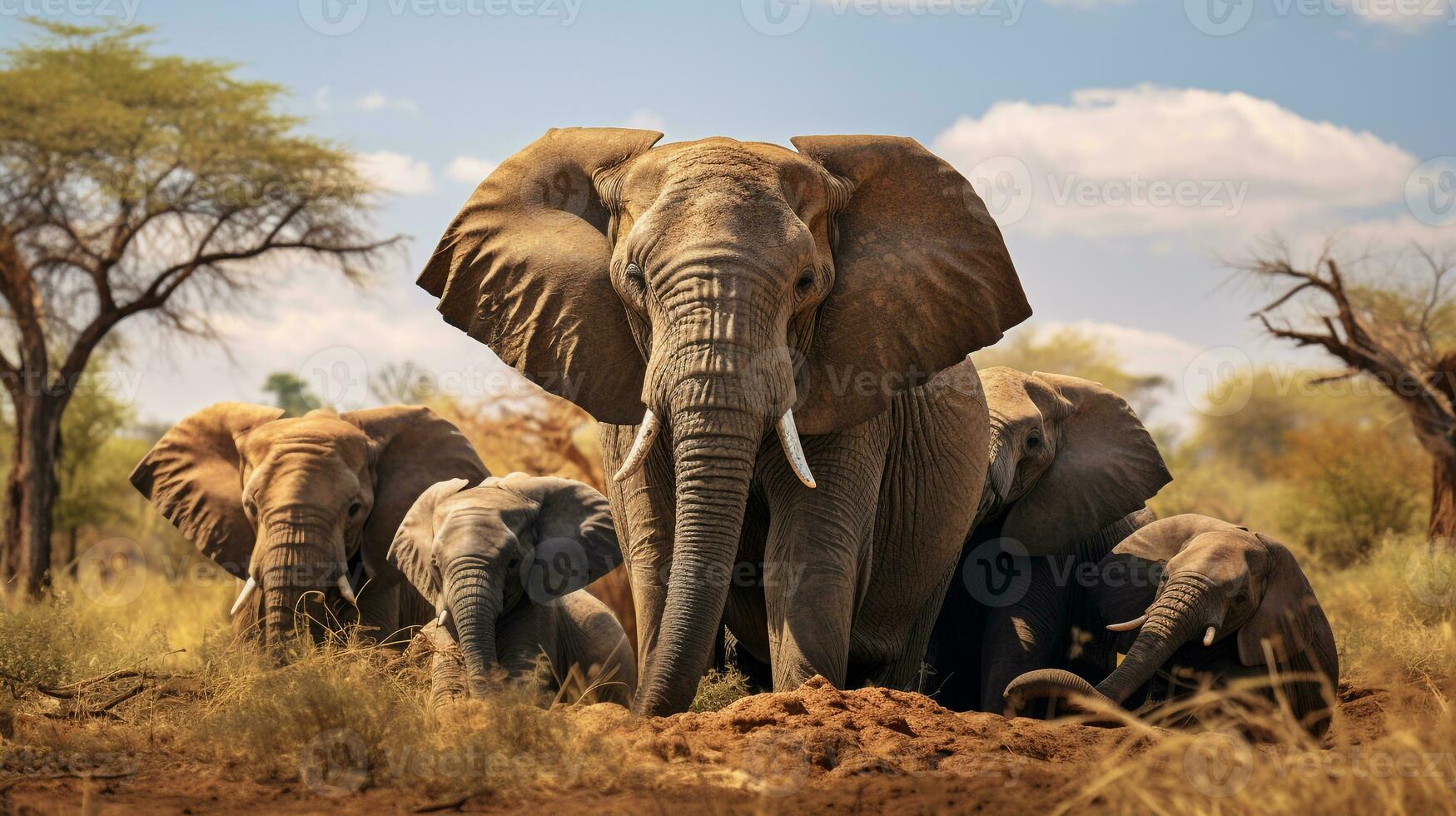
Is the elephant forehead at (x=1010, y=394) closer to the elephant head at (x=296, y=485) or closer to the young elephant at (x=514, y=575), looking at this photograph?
the young elephant at (x=514, y=575)

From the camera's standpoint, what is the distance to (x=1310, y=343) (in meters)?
16.2

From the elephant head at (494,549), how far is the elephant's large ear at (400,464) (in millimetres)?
1423

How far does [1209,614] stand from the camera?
7.40 metres

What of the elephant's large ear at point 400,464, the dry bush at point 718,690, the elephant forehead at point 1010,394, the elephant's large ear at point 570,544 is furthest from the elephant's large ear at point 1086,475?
the elephant's large ear at point 400,464

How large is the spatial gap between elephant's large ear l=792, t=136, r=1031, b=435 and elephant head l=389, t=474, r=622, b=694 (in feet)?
6.20

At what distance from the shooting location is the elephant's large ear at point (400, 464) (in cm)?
968

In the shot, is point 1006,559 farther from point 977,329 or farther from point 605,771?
point 605,771

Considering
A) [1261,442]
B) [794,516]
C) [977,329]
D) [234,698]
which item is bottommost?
[1261,442]

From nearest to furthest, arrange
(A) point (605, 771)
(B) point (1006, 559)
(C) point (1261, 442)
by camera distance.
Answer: (A) point (605, 771) → (B) point (1006, 559) → (C) point (1261, 442)

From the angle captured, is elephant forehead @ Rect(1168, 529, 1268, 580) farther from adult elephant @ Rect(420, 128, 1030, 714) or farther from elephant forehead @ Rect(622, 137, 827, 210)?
elephant forehead @ Rect(622, 137, 827, 210)

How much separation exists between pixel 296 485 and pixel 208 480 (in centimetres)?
162

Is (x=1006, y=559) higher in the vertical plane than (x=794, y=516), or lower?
lower

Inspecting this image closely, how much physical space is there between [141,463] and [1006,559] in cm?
597

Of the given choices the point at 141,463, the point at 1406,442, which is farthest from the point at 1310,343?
the point at 141,463
